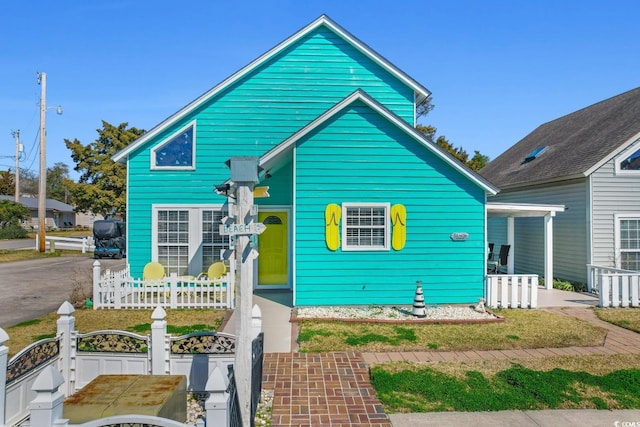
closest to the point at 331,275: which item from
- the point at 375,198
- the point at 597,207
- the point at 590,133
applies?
the point at 375,198

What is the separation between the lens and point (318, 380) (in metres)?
5.67

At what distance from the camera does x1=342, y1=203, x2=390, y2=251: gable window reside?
10.2m

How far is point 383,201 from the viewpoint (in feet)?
33.8

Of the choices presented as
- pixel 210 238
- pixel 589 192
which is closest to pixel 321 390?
pixel 210 238

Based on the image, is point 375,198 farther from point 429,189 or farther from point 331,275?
point 331,275

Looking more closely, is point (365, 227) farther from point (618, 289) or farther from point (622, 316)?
point (618, 289)

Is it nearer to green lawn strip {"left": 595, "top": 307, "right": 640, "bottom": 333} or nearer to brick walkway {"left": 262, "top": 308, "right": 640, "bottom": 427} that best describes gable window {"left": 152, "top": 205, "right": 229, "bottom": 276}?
brick walkway {"left": 262, "top": 308, "right": 640, "bottom": 427}

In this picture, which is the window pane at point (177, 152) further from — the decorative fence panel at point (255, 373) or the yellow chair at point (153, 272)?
the decorative fence panel at point (255, 373)

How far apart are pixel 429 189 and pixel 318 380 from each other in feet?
20.6

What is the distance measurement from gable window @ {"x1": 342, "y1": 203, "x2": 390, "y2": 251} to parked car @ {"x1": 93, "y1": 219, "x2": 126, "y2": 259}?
63.4ft

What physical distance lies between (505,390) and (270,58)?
443 inches

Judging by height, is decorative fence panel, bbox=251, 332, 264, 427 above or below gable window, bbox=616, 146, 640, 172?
below

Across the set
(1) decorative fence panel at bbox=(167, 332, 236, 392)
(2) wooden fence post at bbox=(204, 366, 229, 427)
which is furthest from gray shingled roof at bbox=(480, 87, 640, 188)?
(2) wooden fence post at bbox=(204, 366, 229, 427)

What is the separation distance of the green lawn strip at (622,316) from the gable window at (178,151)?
38.6 feet
